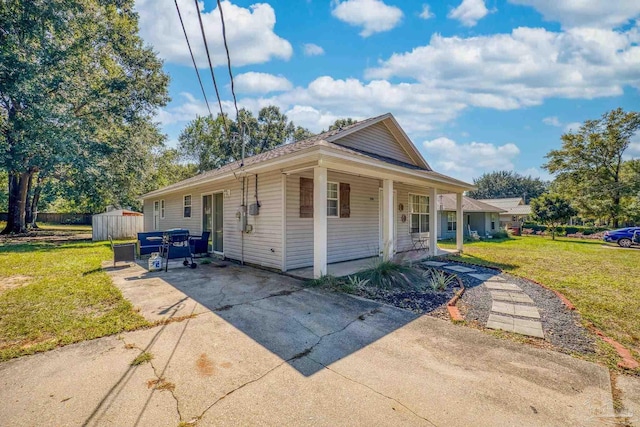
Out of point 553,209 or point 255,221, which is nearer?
point 255,221

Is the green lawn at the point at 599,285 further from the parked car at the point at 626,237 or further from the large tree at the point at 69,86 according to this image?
the large tree at the point at 69,86

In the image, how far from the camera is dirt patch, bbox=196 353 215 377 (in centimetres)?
266

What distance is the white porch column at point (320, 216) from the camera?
19.0 ft

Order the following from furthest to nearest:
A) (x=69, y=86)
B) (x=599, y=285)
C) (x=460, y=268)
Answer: (x=69, y=86)
(x=460, y=268)
(x=599, y=285)

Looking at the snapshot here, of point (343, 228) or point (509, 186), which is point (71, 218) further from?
point (509, 186)

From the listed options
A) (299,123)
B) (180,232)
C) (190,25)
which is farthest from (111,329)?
(299,123)

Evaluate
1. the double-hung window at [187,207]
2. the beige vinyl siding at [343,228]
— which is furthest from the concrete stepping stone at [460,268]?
the double-hung window at [187,207]

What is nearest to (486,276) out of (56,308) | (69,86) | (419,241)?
(419,241)

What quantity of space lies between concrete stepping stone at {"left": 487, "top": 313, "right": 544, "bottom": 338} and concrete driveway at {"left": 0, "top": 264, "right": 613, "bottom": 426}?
1.64ft

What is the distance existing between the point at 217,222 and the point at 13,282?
4.89 m

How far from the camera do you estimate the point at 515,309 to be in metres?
4.62

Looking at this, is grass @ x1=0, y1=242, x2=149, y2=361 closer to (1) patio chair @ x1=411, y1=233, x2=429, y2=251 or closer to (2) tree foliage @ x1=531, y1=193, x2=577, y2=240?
(1) patio chair @ x1=411, y1=233, x2=429, y2=251

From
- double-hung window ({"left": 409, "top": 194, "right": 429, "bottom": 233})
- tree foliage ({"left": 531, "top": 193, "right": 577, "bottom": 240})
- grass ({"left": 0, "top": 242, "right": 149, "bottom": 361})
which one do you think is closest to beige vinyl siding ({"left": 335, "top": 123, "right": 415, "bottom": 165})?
double-hung window ({"left": 409, "top": 194, "right": 429, "bottom": 233})

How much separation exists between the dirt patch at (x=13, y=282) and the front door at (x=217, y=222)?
4478 millimetres
